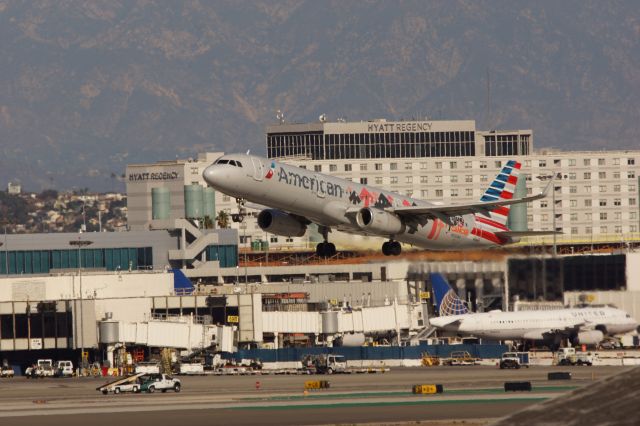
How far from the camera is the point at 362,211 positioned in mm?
105375

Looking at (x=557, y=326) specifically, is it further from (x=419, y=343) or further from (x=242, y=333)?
(x=242, y=333)

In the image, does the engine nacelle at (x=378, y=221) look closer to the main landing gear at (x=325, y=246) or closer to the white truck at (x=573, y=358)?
the main landing gear at (x=325, y=246)

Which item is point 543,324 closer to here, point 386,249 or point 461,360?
point 461,360

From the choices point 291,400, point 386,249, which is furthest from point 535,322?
point 291,400

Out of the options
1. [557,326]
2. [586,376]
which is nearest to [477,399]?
[586,376]

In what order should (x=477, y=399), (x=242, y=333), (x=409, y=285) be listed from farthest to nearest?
(x=409, y=285) < (x=242, y=333) < (x=477, y=399)

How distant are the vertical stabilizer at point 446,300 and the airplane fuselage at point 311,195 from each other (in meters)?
44.1

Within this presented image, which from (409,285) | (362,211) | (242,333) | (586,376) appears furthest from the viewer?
(409,285)

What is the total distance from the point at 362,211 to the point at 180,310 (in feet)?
191

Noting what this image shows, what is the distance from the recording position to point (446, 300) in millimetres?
161625

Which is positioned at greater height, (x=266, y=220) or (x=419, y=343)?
(x=266, y=220)

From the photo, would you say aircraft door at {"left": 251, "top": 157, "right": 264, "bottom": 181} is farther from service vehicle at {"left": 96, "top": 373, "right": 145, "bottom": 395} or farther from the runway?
service vehicle at {"left": 96, "top": 373, "right": 145, "bottom": 395}

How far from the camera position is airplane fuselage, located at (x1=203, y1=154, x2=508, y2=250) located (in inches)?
3903

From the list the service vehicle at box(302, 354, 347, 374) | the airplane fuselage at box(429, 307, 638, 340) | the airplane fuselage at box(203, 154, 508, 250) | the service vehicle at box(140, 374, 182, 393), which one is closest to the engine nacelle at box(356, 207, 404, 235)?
the airplane fuselage at box(203, 154, 508, 250)
